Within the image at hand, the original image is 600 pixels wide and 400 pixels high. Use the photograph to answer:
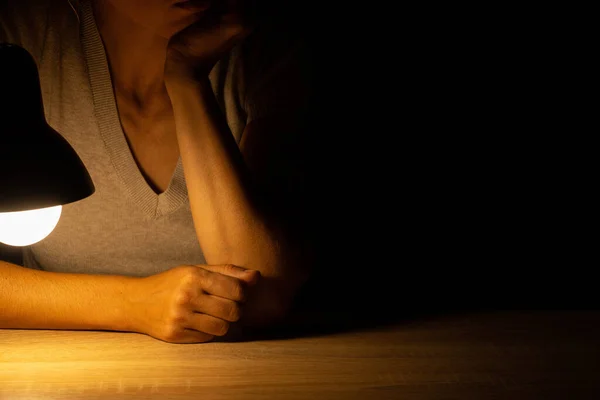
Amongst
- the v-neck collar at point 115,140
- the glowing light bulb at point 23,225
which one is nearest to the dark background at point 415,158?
the v-neck collar at point 115,140

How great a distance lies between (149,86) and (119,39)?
12 cm

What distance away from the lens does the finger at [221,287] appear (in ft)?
3.60

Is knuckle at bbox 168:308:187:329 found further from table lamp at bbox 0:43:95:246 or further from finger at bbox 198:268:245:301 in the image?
table lamp at bbox 0:43:95:246

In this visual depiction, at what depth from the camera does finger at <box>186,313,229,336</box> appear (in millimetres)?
1077

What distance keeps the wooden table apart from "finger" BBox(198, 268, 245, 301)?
0.08 metres

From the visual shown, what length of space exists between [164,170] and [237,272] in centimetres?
39

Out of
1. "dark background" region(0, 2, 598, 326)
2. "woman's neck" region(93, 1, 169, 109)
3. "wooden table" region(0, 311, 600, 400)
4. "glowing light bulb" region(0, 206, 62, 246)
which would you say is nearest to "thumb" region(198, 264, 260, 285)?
"wooden table" region(0, 311, 600, 400)

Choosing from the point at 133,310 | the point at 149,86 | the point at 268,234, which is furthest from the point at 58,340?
the point at 149,86

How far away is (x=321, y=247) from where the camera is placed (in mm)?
1922

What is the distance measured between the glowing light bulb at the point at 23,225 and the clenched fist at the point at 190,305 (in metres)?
0.19

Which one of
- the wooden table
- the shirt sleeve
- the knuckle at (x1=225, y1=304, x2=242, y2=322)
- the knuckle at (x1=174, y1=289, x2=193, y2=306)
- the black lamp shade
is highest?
the shirt sleeve

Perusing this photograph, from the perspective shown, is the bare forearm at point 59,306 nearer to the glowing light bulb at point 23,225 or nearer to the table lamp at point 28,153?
the glowing light bulb at point 23,225

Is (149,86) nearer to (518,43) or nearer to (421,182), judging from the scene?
(421,182)

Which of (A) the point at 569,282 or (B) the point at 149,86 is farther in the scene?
(A) the point at 569,282
